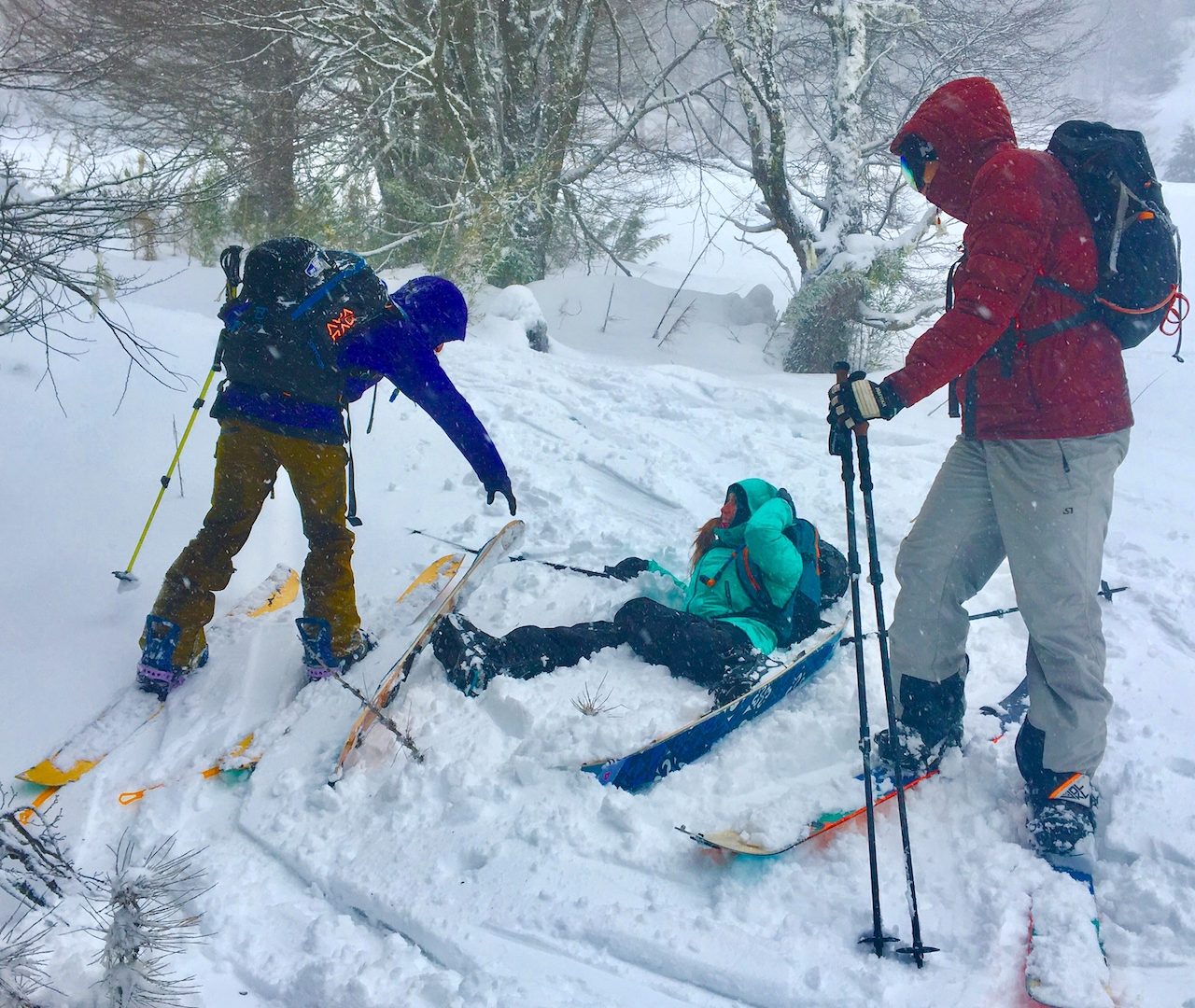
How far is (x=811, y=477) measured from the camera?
557cm

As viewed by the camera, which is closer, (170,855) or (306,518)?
(170,855)

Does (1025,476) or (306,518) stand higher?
(1025,476)

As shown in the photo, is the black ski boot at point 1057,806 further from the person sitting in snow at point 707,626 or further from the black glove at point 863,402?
the black glove at point 863,402

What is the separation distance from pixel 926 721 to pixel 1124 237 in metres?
1.61

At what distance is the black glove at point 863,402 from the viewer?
2.32 metres

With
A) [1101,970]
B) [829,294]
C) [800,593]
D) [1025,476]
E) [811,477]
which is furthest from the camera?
[829,294]

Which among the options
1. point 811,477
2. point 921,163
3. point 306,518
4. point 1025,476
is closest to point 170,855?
point 306,518

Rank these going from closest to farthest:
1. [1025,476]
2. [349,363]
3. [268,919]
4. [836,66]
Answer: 1. [268,919]
2. [1025,476]
3. [349,363]
4. [836,66]

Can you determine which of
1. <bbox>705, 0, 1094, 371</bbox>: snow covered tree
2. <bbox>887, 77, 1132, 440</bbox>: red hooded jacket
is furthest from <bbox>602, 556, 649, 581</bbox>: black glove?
<bbox>705, 0, 1094, 371</bbox>: snow covered tree

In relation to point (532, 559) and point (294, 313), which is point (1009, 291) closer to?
point (294, 313)

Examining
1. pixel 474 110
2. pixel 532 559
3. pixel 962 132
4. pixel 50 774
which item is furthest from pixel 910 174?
pixel 474 110

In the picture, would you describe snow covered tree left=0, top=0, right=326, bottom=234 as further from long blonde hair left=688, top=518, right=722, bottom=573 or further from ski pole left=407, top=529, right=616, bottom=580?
long blonde hair left=688, top=518, right=722, bottom=573

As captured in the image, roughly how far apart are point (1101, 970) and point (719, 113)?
33.2 ft

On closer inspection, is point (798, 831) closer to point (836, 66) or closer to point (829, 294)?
point (829, 294)
